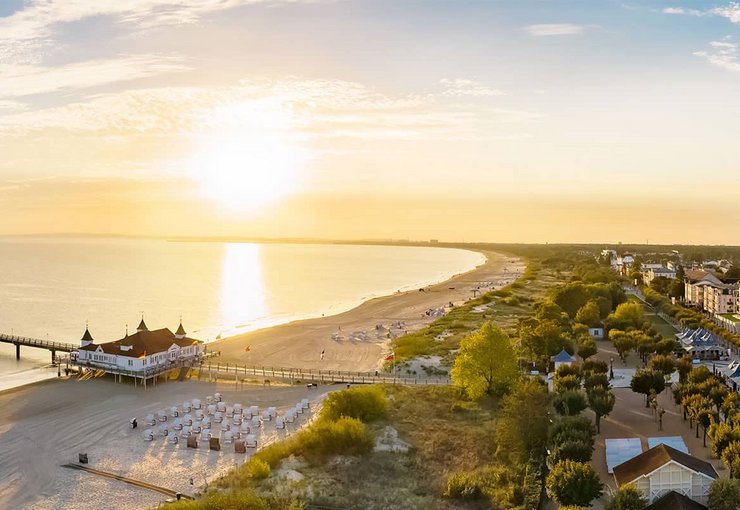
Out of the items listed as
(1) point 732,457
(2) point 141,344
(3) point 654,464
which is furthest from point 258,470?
(2) point 141,344

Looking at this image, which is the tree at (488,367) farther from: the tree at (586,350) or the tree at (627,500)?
the tree at (627,500)

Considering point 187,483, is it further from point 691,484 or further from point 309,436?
point 691,484

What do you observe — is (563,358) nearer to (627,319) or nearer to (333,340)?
(627,319)

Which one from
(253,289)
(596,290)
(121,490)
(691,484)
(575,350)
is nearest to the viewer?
(691,484)

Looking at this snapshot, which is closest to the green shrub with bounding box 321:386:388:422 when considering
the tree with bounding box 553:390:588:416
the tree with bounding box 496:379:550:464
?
the tree with bounding box 496:379:550:464

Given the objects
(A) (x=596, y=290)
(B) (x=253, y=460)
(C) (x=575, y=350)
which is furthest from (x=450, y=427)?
(A) (x=596, y=290)
